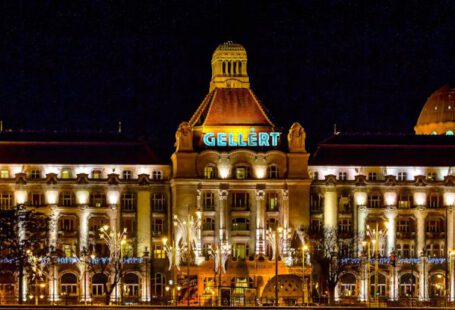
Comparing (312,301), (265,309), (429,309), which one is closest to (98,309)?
(265,309)

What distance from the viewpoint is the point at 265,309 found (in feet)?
534

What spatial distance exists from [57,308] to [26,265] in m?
39.4

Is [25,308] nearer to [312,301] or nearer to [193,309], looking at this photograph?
[193,309]

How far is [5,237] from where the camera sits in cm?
19900

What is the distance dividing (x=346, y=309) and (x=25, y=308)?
3149cm

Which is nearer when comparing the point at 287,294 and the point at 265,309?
the point at 265,309

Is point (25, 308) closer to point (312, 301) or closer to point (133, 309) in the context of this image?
point (133, 309)

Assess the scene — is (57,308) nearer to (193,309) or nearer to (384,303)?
(193,309)

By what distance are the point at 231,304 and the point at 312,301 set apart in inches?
404

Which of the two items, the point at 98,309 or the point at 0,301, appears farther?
the point at 0,301

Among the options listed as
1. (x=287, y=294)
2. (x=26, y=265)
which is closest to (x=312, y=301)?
(x=287, y=294)

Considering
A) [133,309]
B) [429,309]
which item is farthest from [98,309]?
[429,309]

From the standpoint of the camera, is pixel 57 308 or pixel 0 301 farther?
pixel 0 301

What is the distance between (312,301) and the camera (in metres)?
198
